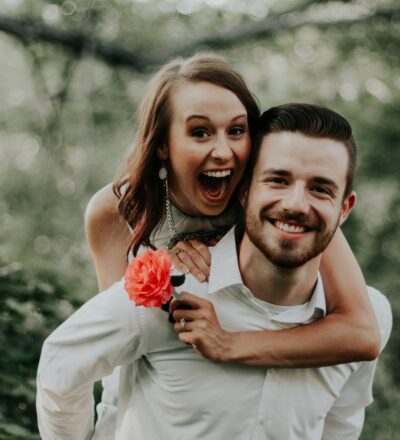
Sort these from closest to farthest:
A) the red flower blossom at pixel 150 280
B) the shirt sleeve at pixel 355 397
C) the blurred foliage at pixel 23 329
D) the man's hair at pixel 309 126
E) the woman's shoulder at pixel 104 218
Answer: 1. the red flower blossom at pixel 150 280
2. the man's hair at pixel 309 126
3. the shirt sleeve at pixel 355 397
4. the woman's shoulder at pixel 104 218
5. the blurred foliage at pixel 23 329

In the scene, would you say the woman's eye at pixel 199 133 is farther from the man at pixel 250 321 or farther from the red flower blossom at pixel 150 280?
the red flower blossom at pixel 150 280

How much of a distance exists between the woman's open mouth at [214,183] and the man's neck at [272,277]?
24cm

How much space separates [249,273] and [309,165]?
0.42 metres

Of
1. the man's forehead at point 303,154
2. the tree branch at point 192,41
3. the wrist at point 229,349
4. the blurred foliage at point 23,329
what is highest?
the tree branch at point 192,41

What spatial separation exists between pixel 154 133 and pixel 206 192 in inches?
12.3

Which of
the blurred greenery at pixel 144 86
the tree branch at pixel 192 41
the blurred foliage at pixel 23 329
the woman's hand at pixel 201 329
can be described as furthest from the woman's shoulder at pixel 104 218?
the tree branch at pixel 192 41

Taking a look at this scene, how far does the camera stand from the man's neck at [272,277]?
262 cm

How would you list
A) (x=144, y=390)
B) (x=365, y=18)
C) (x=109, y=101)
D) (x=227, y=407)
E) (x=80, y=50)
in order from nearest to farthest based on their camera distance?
(x=227, y=407) → (x=144, y=390) → (x=80, y=50) → (x=365, y=18) → (x=109, y=101)

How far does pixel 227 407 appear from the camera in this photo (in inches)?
101

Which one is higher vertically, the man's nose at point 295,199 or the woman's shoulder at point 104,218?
the man's nose at point 295,199

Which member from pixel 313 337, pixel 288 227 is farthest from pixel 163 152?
pixel 313 337

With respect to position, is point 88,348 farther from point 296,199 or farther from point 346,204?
point 346,204

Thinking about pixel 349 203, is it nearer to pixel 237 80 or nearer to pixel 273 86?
pixel 237 80

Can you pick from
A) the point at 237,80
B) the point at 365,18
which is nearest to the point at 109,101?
the point at 365,18
